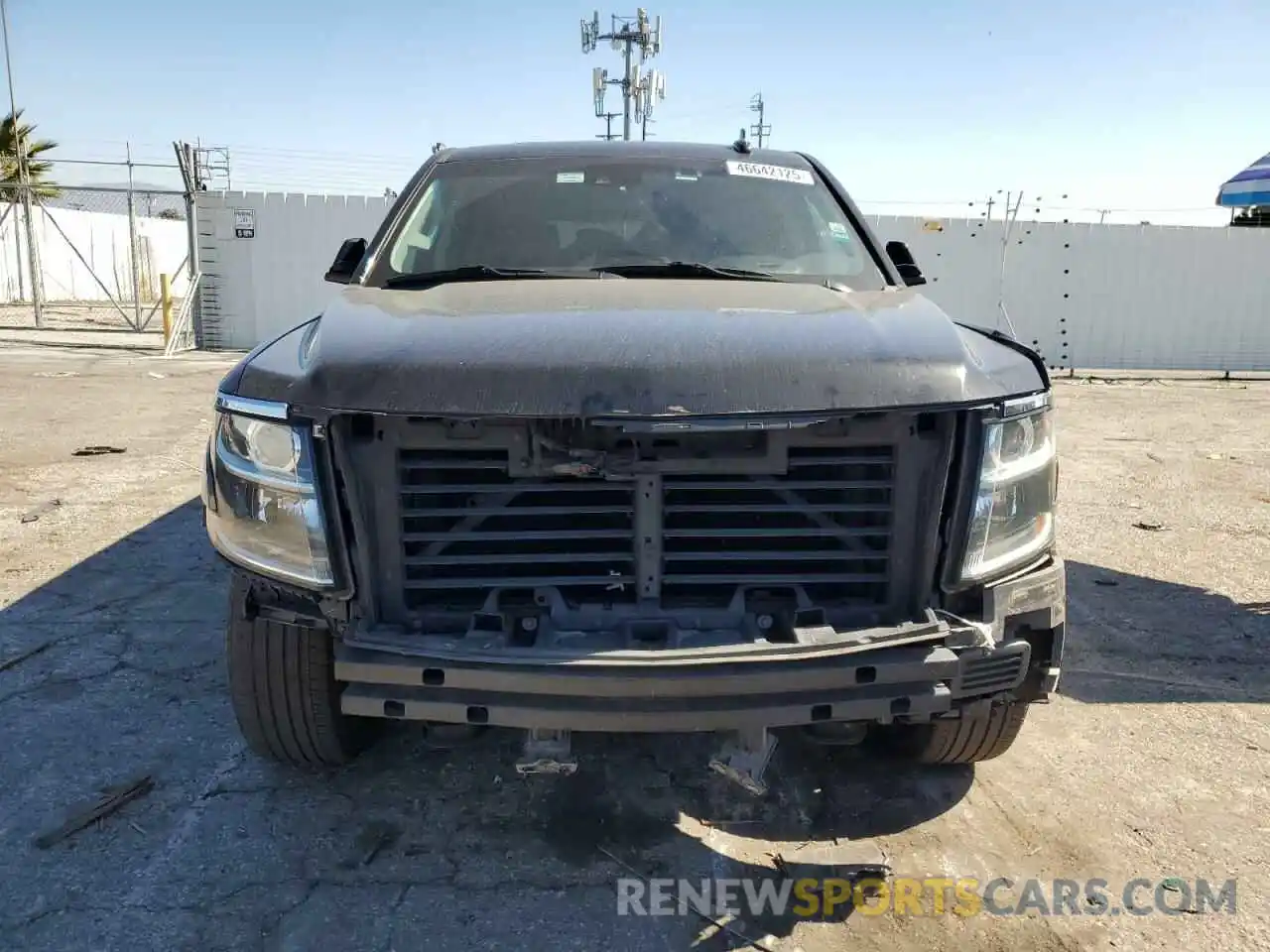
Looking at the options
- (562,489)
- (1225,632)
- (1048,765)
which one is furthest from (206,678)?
(1225,632)

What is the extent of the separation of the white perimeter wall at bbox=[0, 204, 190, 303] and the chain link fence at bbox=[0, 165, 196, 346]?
0.02m

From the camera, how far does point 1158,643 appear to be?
4121mm

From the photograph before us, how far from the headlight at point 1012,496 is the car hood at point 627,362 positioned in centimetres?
10

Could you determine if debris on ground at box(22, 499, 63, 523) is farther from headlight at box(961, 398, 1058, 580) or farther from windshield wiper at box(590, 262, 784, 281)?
headlight at box(961, 398, 1058, 580)

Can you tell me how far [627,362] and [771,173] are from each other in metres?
2.06

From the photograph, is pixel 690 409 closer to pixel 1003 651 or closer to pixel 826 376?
pixel 826 376

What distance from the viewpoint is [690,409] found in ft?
6.61

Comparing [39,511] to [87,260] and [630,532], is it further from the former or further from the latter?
[87,260]

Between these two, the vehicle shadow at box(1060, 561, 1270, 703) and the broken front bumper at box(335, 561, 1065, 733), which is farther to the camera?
the vehicle shadow at box(1060, 561, 1270, 703)

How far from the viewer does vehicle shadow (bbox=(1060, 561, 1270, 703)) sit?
366cm

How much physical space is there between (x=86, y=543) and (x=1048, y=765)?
16.4 feet

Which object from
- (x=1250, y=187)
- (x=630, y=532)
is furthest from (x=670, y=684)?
(x=1250, y=187)

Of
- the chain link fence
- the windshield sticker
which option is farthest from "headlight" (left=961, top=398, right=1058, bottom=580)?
the chain link fence

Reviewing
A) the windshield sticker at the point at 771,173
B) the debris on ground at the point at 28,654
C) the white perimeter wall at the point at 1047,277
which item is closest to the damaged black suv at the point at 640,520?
the windshield sticker at the point at 771,173
